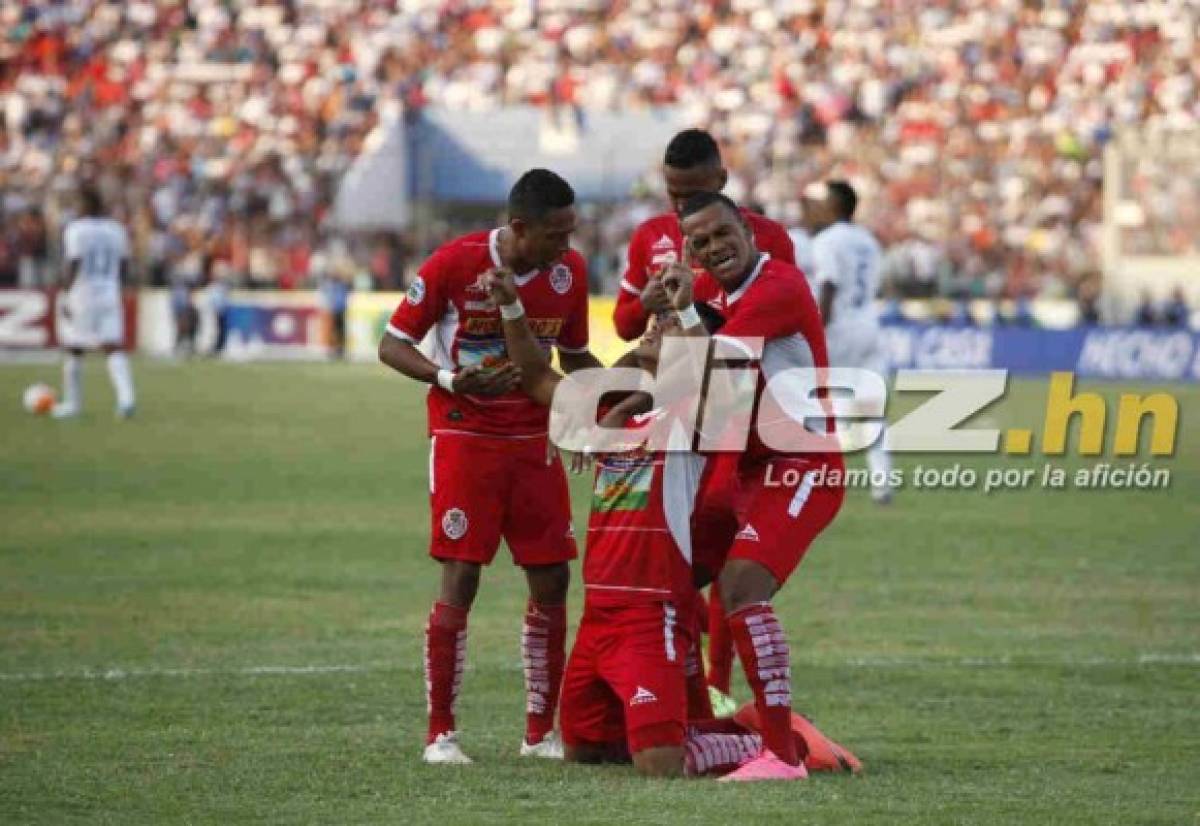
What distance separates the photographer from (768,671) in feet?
27.2

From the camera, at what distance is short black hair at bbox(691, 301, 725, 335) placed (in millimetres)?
8664

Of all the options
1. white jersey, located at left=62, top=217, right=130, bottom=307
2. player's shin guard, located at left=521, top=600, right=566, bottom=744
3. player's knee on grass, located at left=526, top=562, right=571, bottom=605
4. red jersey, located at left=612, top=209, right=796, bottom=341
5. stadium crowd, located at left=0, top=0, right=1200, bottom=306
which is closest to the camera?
player's shin guard, located at left=521, top=600, right=566, bottom=744

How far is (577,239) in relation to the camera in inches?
1731

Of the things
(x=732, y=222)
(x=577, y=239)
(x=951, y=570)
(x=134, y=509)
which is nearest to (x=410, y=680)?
(x=732, y=222)

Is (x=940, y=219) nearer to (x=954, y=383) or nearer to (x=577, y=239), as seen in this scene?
(x=577, y=239)

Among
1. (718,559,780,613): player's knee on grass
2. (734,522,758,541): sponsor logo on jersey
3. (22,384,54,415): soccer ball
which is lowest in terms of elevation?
(22,384,54,415): soccer ball

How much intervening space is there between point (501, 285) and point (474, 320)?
0.53 meters

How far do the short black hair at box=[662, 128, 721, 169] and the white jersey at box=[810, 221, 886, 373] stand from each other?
806cm

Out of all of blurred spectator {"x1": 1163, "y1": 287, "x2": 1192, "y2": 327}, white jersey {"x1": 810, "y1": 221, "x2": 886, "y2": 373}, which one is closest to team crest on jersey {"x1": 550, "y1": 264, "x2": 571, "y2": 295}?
white jersey {"x1": 810, "y1": 221, "x2": 886, "y2": 373}

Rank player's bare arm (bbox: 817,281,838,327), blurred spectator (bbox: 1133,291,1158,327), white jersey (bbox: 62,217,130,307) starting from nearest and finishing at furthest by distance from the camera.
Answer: player's bare arm (bbox: 817,281,838,327) → white jersey (bbox: 62,217,130,307) → blurred spectator (bbox: 1133,291,1158,327)

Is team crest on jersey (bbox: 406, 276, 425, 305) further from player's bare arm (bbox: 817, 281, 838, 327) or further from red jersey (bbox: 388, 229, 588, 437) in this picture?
player's bare arm (bbox: 817, 281, 838, 327)

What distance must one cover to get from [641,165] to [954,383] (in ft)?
66.8

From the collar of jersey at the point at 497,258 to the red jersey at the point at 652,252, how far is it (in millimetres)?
1278

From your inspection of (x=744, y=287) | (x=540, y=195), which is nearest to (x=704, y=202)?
(x=744, y=287)
